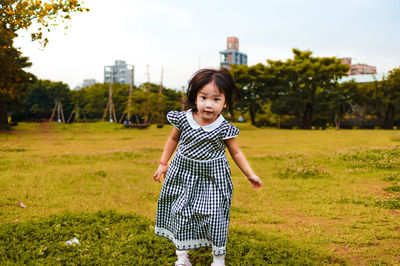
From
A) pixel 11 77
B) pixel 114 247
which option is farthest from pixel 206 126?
pixel 11 77

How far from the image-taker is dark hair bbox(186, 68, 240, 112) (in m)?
3.51

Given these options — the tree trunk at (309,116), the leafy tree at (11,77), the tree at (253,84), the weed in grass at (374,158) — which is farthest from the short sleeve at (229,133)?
the tree trunk at (309,116)

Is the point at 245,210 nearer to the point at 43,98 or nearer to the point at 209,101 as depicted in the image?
the point at 209,101

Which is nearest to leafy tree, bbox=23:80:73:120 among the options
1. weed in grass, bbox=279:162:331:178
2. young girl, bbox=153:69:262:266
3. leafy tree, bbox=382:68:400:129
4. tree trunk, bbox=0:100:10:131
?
tree trunk, bbox=0:100:10:131

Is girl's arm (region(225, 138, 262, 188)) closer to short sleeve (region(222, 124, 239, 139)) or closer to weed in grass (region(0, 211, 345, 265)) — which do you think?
short sleeve (region(222, 124, 239, 139))

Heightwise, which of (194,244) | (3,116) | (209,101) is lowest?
(194,244)

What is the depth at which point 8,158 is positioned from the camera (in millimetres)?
11148

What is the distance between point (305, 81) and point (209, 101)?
38096 millimetres

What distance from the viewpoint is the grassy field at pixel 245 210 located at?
418cm

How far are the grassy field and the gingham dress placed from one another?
63 centimetres

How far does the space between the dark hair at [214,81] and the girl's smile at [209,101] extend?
0.04 metres

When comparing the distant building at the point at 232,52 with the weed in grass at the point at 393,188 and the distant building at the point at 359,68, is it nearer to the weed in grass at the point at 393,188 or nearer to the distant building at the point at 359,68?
the distant building at the point at 359,68

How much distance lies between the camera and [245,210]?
6.32 metres

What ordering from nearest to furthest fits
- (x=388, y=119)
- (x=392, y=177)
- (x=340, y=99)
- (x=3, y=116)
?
(x=392, y=177), (x=3, y=116), (x=340, y=99), (x=388, y=119)
